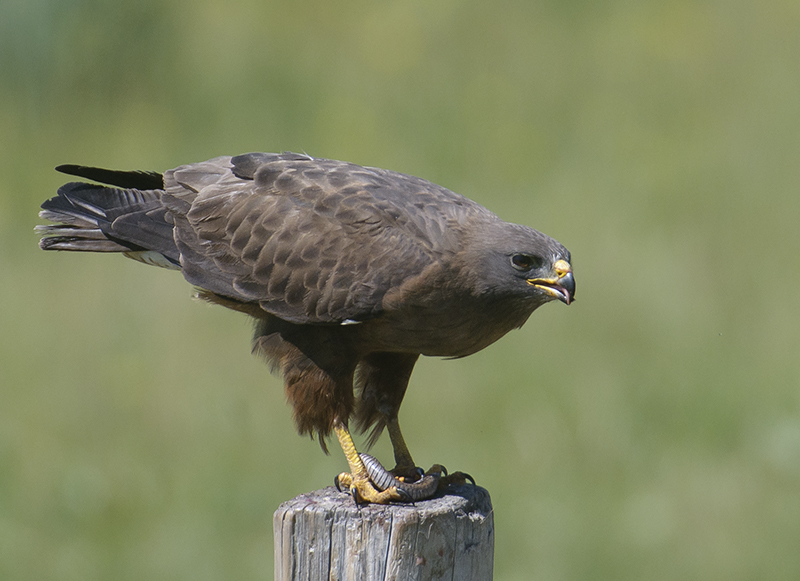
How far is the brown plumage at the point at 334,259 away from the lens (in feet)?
13.5

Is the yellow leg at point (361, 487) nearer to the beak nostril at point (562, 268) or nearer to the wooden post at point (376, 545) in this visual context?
the wooden post at point (376, 545)

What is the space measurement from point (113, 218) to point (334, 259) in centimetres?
119

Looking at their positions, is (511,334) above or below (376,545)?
above

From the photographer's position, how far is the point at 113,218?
4836 millimetres

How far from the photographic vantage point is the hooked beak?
399 centimetres

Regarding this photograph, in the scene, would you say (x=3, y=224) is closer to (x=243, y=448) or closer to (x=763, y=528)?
(x=243, y=448)

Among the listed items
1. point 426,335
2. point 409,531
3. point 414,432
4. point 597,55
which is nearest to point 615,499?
point 414,432

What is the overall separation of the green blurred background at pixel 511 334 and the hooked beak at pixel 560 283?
267cm

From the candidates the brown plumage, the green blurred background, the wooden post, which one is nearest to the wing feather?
the brown plumage

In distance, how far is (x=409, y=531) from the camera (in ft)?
11.5

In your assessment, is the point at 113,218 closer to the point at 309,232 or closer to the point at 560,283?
the point at 309,232

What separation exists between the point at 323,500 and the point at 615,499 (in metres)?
3.31

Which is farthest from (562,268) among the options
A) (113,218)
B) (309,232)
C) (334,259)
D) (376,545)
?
(113,218)

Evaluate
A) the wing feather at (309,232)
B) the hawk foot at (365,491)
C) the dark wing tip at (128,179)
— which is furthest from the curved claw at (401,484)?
the dark wing tip at (128,179)
